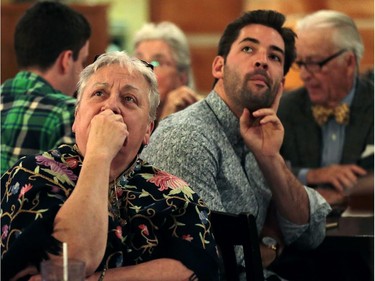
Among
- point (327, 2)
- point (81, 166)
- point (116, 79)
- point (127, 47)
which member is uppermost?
point (116, 79)

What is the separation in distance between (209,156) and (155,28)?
2.32m

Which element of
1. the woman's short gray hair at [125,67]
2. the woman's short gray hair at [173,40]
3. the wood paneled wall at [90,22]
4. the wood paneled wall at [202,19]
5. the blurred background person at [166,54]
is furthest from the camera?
the wood paneled wall at [202,19]

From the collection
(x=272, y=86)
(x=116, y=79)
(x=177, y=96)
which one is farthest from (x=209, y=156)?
(x=177, y=96)

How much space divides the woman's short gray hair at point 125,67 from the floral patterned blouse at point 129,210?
183mm

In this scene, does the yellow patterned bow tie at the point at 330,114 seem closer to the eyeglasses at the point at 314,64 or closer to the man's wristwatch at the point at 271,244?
the eyeglasses at the point at 314,64

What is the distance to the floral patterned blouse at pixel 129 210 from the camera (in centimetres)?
215

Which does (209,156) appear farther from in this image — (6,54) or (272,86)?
(6,54)

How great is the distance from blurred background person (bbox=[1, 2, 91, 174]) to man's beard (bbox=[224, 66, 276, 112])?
26.6 inches

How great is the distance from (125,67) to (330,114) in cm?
217

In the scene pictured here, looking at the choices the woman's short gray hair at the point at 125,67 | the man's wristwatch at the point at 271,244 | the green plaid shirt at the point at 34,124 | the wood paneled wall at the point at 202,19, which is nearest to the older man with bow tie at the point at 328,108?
the man's wristwatch at the point at 271,244

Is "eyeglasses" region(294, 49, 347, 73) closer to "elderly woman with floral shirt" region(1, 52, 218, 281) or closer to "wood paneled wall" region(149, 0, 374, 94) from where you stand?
"elderly woman with floral shirt" region(1, 52, 218, 281)

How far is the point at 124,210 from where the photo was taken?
229 centimetres

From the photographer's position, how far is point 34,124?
3449 millimetres

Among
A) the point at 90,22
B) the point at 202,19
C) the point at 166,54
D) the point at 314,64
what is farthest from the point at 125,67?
the point at 202,19
